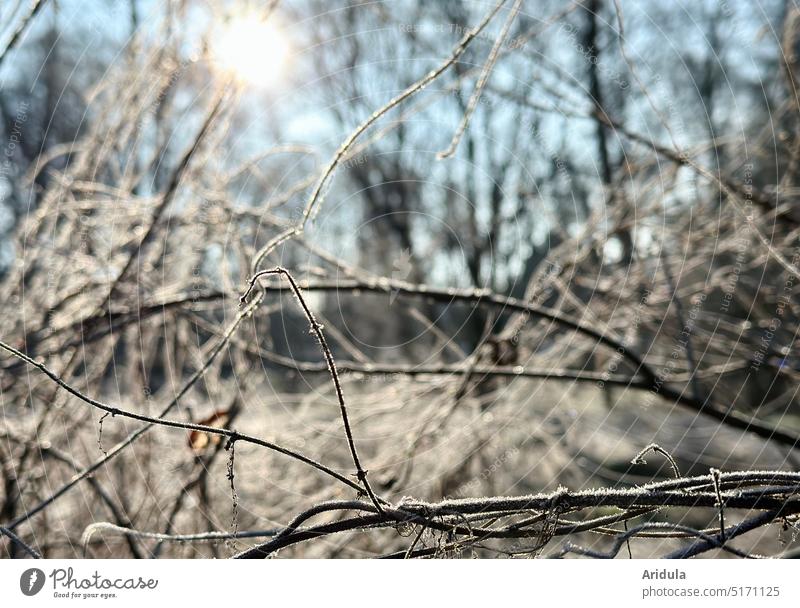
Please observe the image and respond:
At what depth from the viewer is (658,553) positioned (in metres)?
1.72

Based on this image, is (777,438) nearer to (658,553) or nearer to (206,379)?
(658,553)

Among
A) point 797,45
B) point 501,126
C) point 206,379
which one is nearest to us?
point 206,379

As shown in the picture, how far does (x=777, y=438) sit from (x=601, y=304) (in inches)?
27.1

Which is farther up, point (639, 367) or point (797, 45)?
point (797, 45)

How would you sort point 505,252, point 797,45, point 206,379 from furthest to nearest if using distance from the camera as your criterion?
point 505,252
point 797,45
point 206,379
